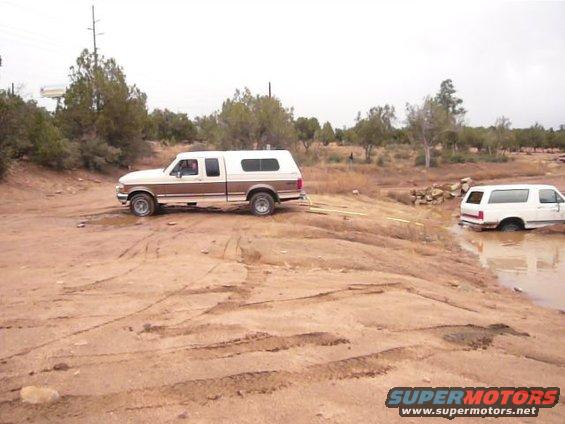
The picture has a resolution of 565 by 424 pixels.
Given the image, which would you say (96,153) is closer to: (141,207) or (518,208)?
(141,207)

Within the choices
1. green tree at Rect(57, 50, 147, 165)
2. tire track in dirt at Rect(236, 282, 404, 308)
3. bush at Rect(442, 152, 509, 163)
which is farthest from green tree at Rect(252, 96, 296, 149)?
tire track in dirt at Rect(236, 282, 404, 308)

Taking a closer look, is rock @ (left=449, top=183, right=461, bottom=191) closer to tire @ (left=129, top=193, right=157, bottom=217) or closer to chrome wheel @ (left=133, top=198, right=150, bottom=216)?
tire @ (left=129, top=193, right=157, bottom=217)

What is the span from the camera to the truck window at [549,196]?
15398 millimetres

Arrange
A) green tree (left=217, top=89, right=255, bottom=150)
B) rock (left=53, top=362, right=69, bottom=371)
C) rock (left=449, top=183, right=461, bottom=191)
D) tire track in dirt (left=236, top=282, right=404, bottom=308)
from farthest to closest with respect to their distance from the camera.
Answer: green tree (left=217, top=89, right=255, bottom=150) < rock (left=449, top=183, right=461, bottom=191) < tire track in dirt (left=236, top=282, right=404, bottom=308) < rock (left=53, top=362, right=69, bottom=371)

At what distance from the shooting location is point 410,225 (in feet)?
51.9

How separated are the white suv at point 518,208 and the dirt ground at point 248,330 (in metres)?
4.95

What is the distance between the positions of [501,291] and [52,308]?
Answer: 755 cm

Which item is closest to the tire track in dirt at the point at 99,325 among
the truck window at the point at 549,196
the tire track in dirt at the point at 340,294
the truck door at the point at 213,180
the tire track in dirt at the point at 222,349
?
the tire track in dirt at the point at 222,349

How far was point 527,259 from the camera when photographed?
1209 centimetres

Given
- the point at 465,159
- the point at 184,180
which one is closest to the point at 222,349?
the point at 184,180

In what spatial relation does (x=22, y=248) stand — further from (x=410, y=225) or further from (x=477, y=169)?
(x=477, y=169)

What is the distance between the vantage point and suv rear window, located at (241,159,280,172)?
1442 cm

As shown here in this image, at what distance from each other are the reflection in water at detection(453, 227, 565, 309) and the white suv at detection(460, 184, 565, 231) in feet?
1.31

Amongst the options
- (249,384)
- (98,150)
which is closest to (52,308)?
(249,384)
